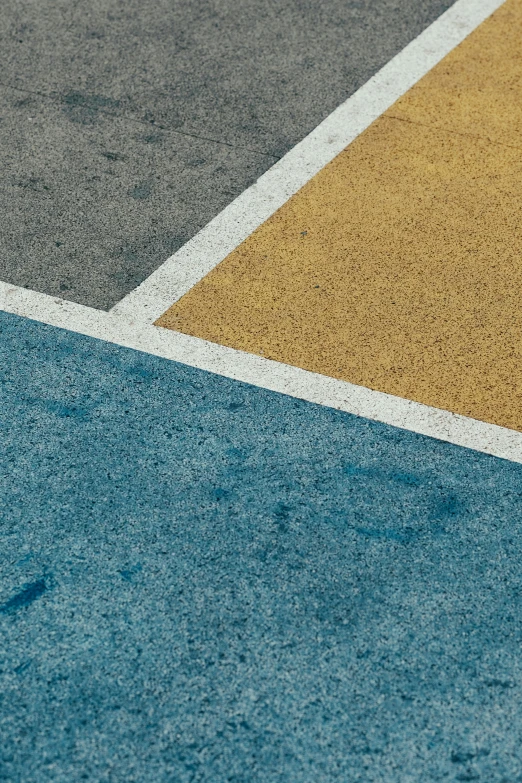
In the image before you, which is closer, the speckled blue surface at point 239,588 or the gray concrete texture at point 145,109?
the speckled blue surface at point 239,588

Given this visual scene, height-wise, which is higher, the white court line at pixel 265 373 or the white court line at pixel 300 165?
the white court line at pixel 300 165

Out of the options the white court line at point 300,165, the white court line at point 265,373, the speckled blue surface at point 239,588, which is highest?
the white court line at point 300,165

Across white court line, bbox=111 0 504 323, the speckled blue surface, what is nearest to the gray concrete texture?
white court line, bbox=111 0 504 323

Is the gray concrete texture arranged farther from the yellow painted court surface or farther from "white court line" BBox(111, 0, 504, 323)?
the yellow painted court surface

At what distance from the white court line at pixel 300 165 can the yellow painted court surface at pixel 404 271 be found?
73 millimetres

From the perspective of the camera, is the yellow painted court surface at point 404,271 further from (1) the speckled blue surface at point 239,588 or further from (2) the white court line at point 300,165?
(1) the speckled blue surface at point 239,588

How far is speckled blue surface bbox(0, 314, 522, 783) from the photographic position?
342 cm

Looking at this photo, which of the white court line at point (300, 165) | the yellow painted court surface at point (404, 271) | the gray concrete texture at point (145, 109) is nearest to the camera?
the yellow painted court surface at point (404, 271)

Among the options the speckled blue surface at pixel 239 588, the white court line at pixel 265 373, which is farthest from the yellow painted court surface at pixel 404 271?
the speckled blue surface at pixel 239 588

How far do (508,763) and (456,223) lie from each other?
3.07 metres

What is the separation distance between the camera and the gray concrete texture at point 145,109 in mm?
5520

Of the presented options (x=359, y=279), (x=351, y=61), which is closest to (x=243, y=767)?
(x=359, y=279)

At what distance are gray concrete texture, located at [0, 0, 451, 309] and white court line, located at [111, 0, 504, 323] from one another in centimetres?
7

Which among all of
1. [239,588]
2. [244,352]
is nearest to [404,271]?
[244,352]
